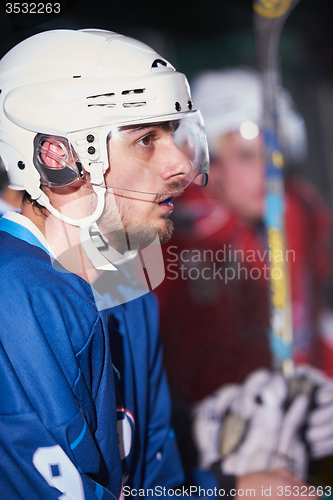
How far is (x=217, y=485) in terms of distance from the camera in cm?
84

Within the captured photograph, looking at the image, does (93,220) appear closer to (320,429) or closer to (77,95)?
(77,95)

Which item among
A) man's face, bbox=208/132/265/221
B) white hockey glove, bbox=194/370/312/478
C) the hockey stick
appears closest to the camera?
white hockey glove, bbox=194/370/312/478

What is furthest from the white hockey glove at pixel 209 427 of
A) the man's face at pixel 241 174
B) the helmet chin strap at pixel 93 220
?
the man's face at pixel 241 174

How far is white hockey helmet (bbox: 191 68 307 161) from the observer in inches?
63.6

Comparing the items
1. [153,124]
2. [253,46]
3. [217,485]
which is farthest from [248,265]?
[153,124]

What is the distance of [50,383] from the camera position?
0.54 metres

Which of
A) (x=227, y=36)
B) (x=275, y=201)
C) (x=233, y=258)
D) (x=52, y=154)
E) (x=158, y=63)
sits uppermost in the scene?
(x=227, y=36)

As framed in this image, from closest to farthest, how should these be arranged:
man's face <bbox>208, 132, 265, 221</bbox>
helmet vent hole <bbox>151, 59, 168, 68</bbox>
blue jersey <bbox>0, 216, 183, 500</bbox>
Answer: blue jersey <bbox>0, 216, 183, 500</bbox>
helmet vent hole <bbox>151, 59, 168, 68</bbox>
man's face <bbox>208, 132, 265, 221</bbox>

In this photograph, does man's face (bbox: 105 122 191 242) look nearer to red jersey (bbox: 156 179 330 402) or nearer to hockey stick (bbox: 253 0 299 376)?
red jersey (bbox: 156 179 330 402)

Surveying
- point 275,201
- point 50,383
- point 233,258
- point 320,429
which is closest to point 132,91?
point 50,383

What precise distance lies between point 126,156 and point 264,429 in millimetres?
836

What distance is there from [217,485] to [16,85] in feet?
2.71

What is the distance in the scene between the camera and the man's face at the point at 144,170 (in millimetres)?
640

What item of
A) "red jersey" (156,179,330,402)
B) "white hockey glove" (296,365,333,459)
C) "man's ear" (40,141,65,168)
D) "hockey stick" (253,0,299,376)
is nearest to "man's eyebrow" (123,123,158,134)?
"man's ear" (40,141,65,168)
